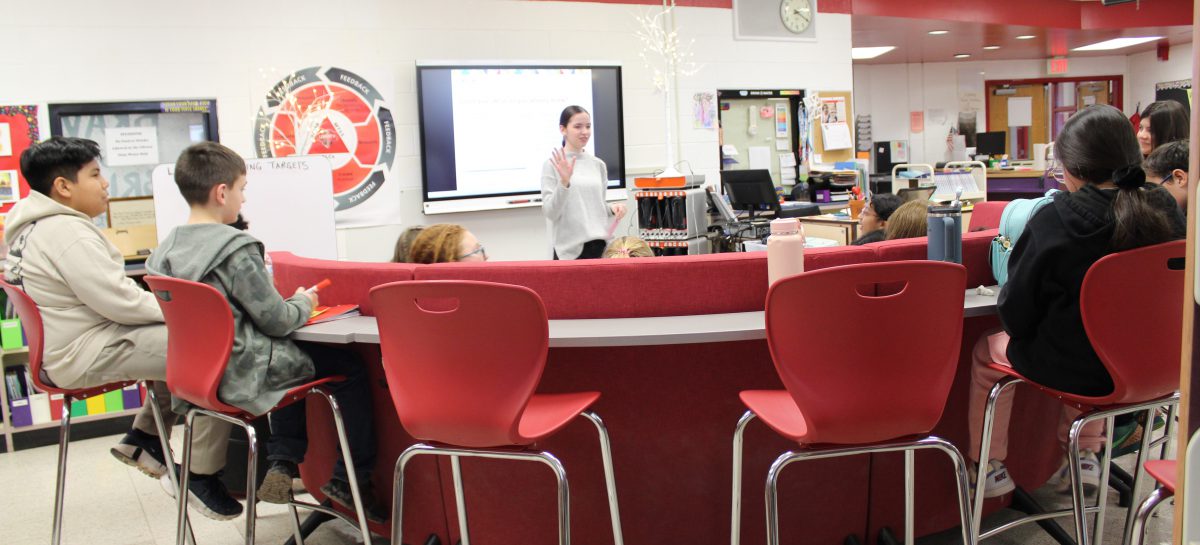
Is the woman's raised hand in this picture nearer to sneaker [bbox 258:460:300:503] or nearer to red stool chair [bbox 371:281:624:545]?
sneaker [bbox 258:460:300:503]

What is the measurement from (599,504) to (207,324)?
3.74ft

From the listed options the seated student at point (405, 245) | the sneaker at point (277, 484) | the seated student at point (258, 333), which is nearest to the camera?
the seated student at point (258, 333)

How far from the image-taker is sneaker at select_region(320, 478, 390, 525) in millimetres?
2572

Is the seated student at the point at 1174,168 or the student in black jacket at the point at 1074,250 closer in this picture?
the student in black jacket at the point at 1074,250

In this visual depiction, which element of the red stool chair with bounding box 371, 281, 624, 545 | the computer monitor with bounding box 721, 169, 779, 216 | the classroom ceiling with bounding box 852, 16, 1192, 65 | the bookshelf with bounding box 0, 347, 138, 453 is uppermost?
the classroom ceiling with bounding box 852, 16, 1192, 65

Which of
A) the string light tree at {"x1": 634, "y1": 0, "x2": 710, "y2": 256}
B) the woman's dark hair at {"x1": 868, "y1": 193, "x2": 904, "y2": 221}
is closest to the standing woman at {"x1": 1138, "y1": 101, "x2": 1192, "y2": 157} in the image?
the woman's dark hair at {"x1": 868, "y1": 193, "x2": 904, "y2": 221}

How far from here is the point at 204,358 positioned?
2.22 meters

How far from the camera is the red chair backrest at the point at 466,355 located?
1.80 metres

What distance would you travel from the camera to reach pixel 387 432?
104 inches

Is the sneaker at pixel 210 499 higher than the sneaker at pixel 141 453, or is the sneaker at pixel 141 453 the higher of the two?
the sneaker at pixel 141 453

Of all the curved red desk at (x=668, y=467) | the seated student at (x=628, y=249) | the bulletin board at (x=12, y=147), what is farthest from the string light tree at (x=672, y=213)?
the bulletin board at (x=12, y=147)

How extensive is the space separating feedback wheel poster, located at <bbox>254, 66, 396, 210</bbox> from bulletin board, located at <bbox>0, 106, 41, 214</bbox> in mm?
1160

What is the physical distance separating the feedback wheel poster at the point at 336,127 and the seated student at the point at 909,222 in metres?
3.52

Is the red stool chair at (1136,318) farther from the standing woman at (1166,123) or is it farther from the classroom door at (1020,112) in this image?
the classroom door at (1020,112)
